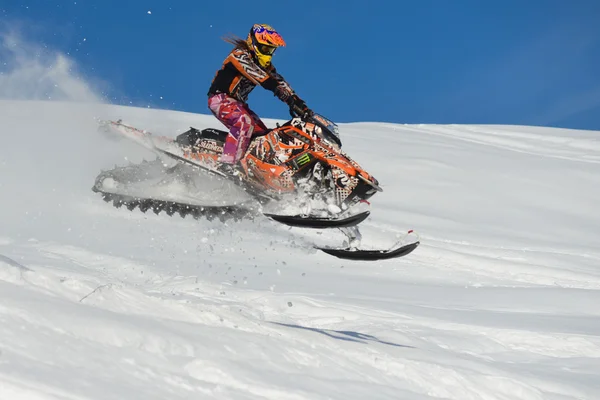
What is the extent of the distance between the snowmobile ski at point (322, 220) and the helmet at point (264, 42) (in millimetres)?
1494

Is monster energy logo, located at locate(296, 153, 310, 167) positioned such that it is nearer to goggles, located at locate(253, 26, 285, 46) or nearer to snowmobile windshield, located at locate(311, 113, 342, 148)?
snowmobile windshield, located at locate(311, 113, 342, 148)

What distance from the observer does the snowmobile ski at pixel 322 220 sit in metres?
6.12

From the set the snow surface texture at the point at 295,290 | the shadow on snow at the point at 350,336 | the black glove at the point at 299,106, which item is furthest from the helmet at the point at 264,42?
the shadow on snow at the point at 350,336

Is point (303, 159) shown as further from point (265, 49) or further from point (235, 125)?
point (265, 49)

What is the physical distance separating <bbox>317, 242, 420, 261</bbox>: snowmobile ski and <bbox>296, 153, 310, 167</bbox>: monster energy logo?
985 mm

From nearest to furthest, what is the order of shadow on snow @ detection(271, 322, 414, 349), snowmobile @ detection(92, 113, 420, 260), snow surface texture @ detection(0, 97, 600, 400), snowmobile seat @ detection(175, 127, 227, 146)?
snow surface texture @ detection(0, 97, 600, 400), shadow on snow @ detection(271, 322, 414, 349), snowmobile @ detection(92, 113, 420, 260), snowmobile seat @ detection(175, 127, 227, 146)

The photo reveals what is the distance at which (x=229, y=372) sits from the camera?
114 inches

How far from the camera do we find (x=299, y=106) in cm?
662

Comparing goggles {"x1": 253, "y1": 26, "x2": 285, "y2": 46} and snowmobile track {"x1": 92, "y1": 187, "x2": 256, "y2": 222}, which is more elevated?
goggles {"x1": 253, "y1": 26, "x2": 285, "y2": 46}

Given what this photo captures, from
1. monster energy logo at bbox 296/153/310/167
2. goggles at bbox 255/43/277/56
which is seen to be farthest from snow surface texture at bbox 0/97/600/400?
goggles at bbox 255/43/277/56

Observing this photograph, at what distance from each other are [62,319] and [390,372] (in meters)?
1.64

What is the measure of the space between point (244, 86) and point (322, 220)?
5.68 feet

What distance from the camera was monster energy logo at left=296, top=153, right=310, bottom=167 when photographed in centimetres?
669

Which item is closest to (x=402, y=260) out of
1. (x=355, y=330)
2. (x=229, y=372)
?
(x=355, y=330)
